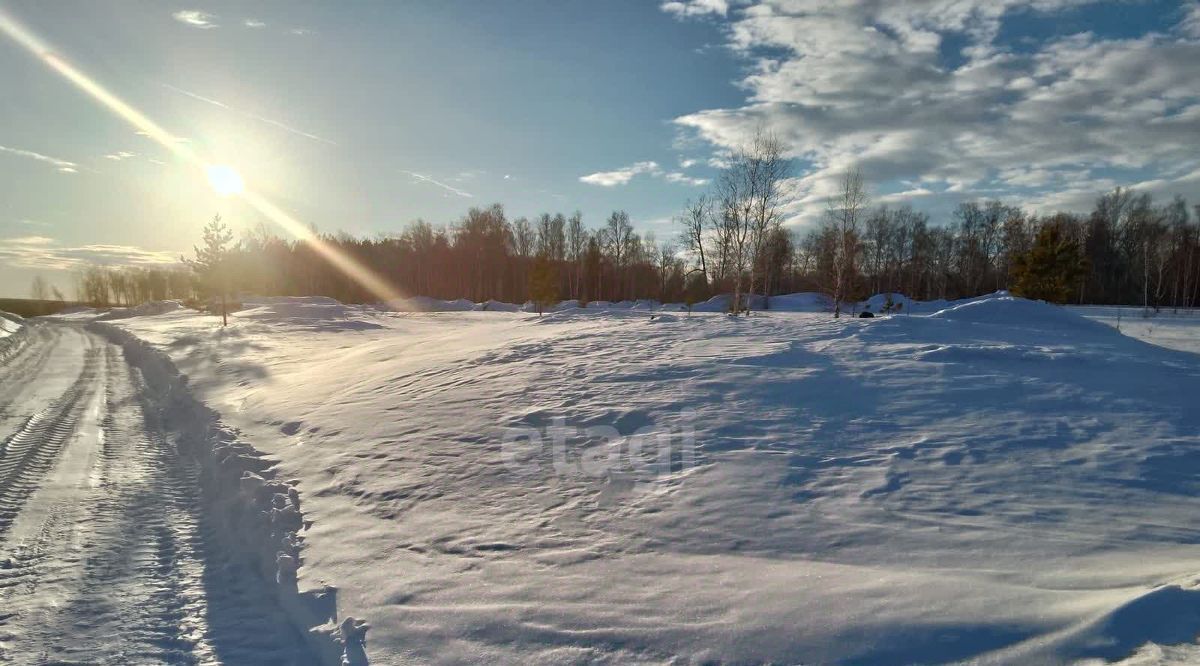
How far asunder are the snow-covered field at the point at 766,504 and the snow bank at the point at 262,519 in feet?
0.47

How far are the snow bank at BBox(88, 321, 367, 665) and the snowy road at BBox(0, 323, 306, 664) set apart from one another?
0.12m

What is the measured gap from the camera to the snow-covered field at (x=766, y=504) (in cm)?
304

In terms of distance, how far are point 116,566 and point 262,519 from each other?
3.50ft

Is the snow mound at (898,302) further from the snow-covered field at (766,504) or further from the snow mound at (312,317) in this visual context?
the snow mound at (312,317)

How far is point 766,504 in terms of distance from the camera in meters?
4.78

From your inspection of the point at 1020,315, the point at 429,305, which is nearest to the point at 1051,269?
the point at 1020,315

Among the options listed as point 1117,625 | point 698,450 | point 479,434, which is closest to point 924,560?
point 1117,625

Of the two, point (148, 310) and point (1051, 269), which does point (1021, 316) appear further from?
point (148, 310)

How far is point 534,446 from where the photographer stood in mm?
6648

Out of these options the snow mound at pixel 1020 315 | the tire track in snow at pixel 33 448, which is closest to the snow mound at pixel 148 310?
the tire track in snow at pixel 33 448

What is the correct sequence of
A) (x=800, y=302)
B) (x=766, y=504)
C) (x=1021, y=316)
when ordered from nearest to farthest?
1. (x=766, y=504)
2. (x=1021, y=316)
3. (x=800, y=302)

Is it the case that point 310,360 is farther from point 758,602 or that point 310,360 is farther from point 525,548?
point 758,602

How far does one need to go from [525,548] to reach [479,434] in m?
2.90

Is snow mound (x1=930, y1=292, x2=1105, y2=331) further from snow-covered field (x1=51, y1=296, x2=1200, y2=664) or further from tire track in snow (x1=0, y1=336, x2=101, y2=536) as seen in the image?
tire track in snow (x1=0, y1=336, x2=101, y2=536)
